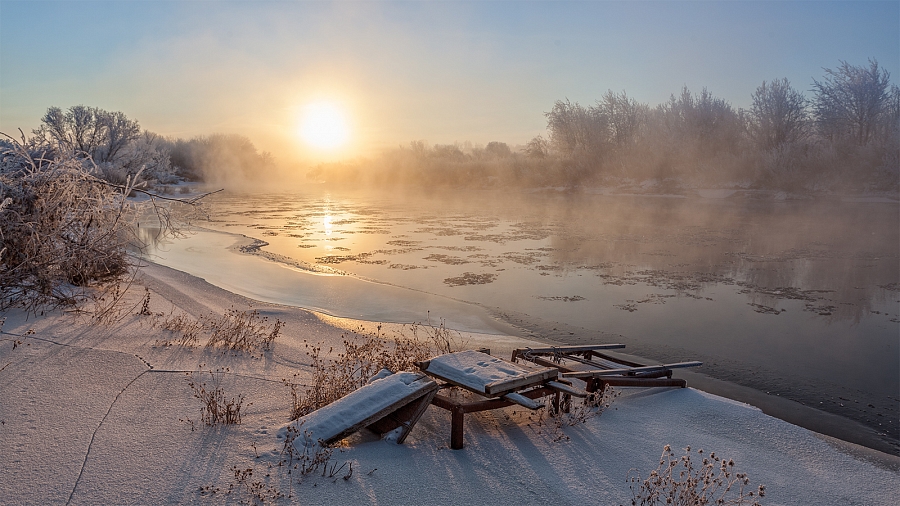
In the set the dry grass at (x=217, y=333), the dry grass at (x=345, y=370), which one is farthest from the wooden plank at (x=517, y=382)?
the dry grass at (x=217, y=333)

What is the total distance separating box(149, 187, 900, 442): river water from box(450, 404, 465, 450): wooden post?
4.41 metres

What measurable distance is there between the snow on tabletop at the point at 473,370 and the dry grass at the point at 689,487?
1231mm

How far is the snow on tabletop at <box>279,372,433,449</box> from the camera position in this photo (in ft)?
13.4

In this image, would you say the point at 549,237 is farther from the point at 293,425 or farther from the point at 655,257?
the point at 293,425

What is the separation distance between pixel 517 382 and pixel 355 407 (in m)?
1.28

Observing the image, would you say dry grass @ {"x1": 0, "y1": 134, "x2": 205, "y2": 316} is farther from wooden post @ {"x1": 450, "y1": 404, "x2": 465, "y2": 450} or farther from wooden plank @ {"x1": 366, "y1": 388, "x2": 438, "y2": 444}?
wooden post @ {"x1": 450, "y1": 404, "x2": 465, "y2": 450}

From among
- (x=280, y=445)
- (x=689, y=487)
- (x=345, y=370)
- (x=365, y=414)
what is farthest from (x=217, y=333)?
(x=689, y=487)

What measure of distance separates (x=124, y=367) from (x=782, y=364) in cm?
Result: 785

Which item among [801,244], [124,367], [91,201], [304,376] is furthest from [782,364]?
[801,244]

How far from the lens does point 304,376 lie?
19.8ft

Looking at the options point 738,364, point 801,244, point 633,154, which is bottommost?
point 738,364

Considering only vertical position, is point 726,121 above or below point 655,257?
above

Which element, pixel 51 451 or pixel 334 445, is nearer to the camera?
pixel 51 451

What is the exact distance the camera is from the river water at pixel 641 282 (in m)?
8.04
